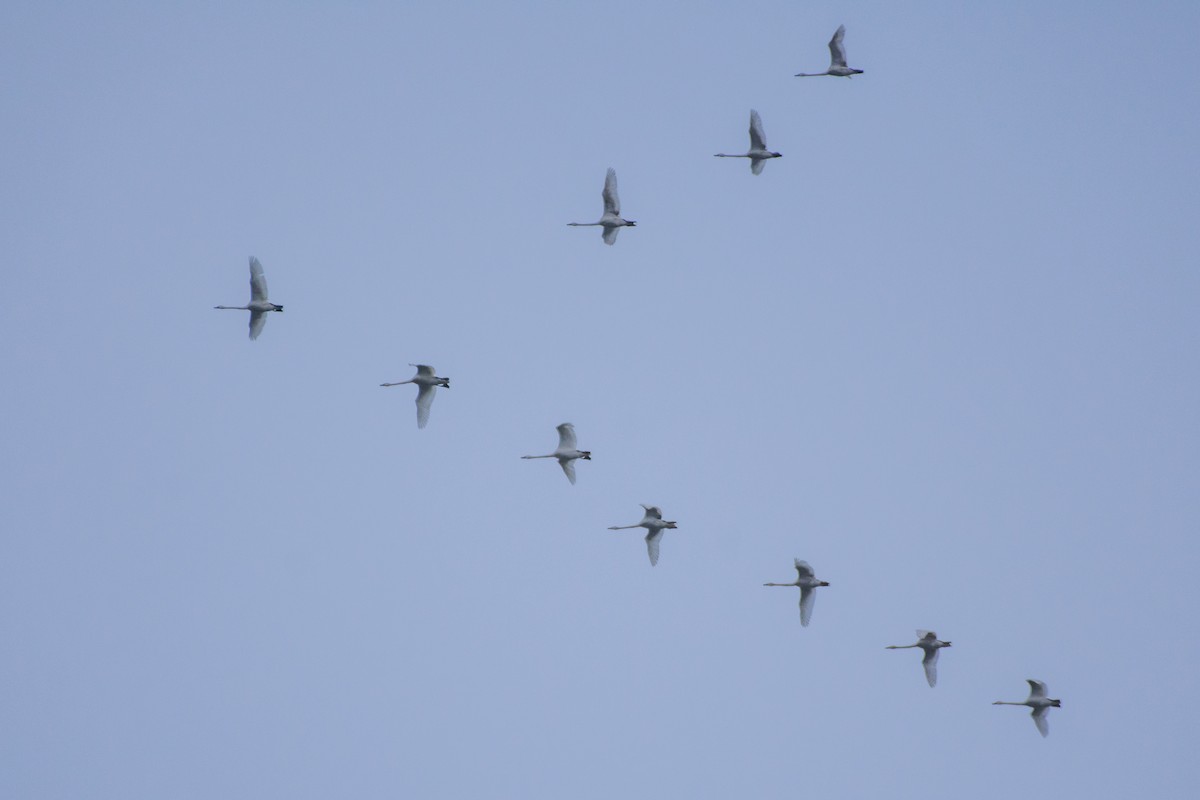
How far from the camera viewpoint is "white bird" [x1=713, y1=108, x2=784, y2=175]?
71875 millimetres

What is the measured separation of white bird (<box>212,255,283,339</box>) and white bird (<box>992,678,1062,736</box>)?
2865 cm

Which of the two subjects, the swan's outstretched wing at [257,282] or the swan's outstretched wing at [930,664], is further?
the swan's outstretched wing at [930,664]

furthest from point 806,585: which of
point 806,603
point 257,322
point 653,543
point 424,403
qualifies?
point 257,322

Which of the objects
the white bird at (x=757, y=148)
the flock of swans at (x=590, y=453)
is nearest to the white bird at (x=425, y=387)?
the flock of swans at (x=590, y=453)

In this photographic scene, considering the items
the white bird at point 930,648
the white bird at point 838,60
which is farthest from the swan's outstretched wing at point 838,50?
the white bird at point 930,648

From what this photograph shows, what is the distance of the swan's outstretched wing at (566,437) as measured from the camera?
7144 cm

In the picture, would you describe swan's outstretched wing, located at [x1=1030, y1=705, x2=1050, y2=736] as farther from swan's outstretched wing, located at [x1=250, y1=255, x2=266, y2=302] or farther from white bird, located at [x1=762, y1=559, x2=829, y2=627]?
swan's outstretched wing, located at [x1=250, y1=255, x2=266, y2=302]

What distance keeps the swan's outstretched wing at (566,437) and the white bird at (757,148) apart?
10.8 m

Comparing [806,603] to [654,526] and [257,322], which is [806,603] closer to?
[654,526]

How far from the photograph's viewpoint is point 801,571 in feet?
241

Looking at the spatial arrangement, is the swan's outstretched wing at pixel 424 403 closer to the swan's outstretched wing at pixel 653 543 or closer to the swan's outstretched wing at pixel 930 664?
the swan's outstretched wing at pixel 653 543

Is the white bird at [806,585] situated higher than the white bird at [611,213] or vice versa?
the white bird at [611,213]

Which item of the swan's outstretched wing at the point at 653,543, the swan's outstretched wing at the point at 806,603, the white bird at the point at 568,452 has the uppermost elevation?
the white bird at the point at 568,452

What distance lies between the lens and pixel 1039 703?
237ft
